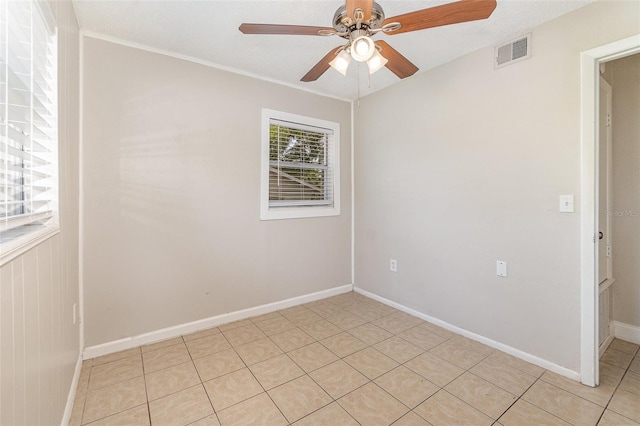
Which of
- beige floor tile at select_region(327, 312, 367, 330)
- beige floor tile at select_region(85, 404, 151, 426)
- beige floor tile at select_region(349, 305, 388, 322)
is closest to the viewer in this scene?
beige floor tile at select_region(85, 404, 151, 426)

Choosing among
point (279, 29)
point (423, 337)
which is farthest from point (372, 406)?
point (279, 29)

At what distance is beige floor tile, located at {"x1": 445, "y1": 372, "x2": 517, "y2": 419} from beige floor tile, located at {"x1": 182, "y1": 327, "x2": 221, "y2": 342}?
190 cm

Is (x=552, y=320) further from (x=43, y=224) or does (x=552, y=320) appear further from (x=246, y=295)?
(x=43, y=224)

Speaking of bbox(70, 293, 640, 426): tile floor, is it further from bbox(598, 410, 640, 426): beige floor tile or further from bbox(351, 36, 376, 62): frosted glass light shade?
bbox(351, 36, 376, 62): frosted glass light shade

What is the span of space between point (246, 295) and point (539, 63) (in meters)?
3.06

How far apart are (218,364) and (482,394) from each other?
1.77 m

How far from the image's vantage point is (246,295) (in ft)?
9.11

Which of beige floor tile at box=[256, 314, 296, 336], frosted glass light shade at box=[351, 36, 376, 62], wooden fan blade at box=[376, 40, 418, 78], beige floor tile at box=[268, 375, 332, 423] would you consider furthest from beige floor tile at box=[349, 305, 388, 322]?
frosted glass light shade at box=[351, 36, 376, 62]

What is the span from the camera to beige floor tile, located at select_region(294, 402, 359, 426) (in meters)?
1.50

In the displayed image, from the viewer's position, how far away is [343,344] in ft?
7.53

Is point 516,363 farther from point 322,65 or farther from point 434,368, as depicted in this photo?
point 322,65

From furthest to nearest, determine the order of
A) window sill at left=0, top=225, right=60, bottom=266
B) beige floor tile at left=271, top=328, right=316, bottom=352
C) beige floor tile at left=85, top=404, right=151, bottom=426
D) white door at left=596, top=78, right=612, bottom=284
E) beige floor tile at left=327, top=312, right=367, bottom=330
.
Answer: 1. beige floor tile at left=327, top=312, right=367, bottom=330
2. beige floor tile at left=271, top=328, right=316, bottom=352
3. white door at left=596, top=78, right=612, bottom=284
4. beige floor tile at left=85, top=404, right=151, bottom=426
5. window sill at left=0, top=225, right=60, bottom=266

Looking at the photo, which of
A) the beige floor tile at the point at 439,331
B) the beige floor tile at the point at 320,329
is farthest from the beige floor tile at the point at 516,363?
the beige floor tile at the point at 320,329

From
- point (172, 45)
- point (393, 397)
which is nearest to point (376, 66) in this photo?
point (172, 45)
